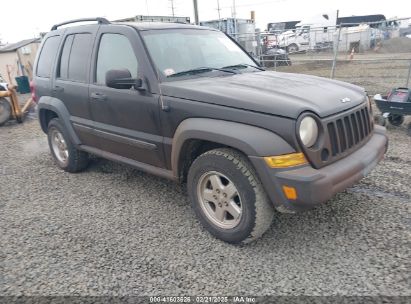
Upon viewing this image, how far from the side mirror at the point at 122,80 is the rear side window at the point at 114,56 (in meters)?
0.19

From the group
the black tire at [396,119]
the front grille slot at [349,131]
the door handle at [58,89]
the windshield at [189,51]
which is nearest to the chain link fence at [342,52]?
the black tire at [396,119]

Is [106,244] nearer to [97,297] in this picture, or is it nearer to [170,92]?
[97,297]

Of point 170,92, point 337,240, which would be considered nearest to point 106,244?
point 170,92

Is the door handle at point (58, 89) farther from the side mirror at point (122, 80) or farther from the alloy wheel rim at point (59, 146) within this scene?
the side mirror at point (122, 80)

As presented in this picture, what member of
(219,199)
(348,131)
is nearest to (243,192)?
(219,199)

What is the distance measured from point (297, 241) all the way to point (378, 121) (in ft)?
14.0

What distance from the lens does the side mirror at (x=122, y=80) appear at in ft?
10.8

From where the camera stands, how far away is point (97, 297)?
2566 mm

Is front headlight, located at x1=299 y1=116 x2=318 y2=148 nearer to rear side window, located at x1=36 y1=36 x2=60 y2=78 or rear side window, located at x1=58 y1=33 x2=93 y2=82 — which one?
rear side window, located at x1=58 y1=33 x2=93 y2=82

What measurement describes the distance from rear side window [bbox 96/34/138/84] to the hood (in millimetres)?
558

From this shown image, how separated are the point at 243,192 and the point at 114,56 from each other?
2124mm

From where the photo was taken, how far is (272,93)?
293cm

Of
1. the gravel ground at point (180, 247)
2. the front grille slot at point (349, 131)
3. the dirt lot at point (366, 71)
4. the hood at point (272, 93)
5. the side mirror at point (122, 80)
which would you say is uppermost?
the side mirror at point (122, 80)

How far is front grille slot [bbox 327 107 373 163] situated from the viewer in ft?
9.27
